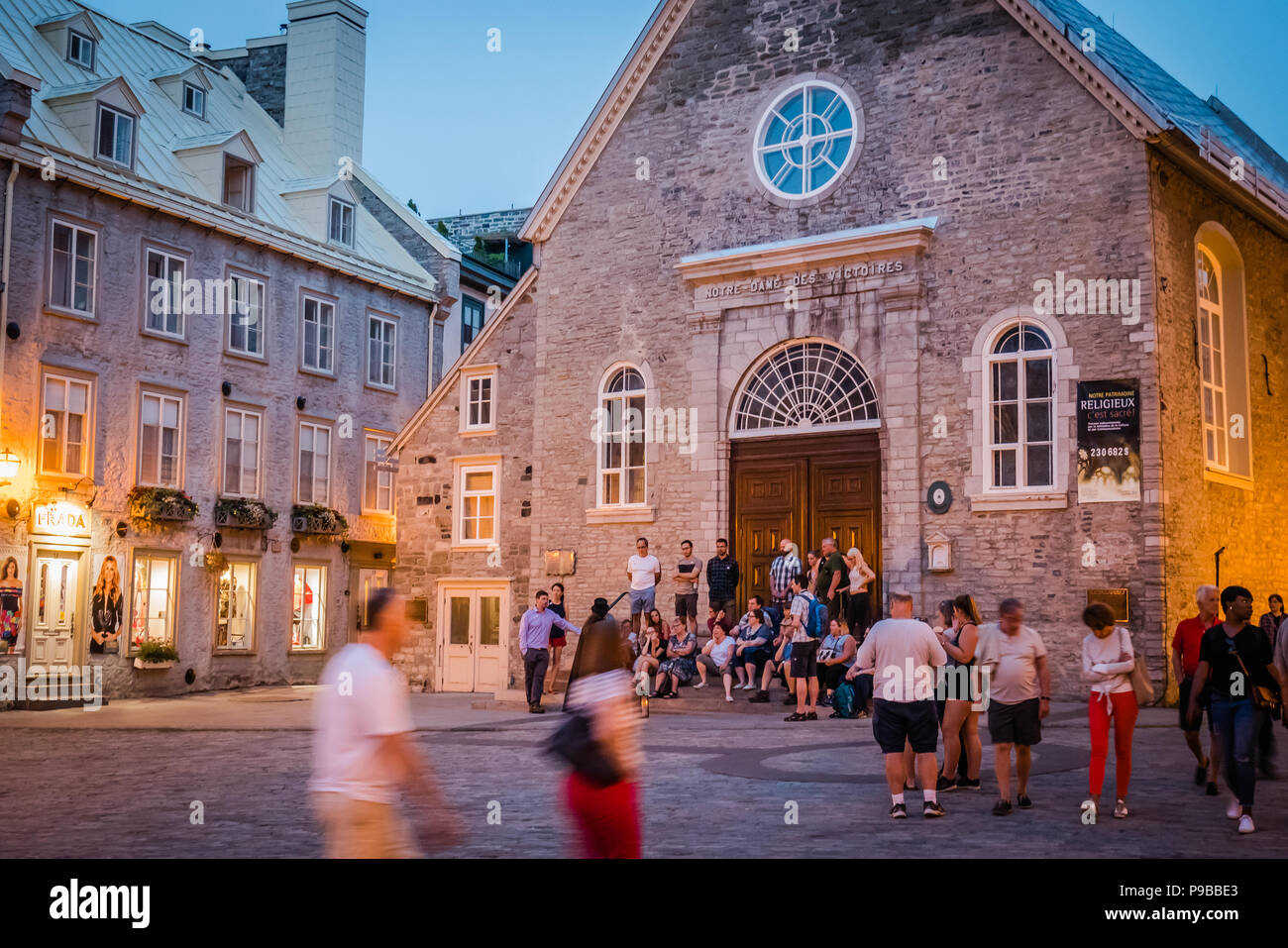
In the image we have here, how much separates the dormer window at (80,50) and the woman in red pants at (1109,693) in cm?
2434

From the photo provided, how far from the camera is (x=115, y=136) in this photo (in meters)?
26.1

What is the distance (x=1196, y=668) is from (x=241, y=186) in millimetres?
23901

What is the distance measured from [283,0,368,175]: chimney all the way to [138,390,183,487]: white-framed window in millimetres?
8769

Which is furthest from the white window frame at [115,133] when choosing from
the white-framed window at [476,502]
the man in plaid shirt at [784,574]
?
the man in plaid shirt at [784,574]

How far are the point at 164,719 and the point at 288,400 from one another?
10.6m

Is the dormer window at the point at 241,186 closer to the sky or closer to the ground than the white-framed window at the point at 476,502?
closer to the sky

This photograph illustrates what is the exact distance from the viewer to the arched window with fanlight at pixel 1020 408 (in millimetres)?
20281

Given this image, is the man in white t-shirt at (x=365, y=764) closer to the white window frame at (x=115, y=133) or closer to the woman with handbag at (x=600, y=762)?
the woman with handbag at (x=600, y=762)

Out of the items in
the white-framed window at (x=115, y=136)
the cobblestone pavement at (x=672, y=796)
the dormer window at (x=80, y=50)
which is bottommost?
the cobblestone pavement at (x=672, y=796)

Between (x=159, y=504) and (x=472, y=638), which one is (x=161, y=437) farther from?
(x=472, y=638)

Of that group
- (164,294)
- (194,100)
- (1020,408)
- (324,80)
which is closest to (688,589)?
(1020,408)

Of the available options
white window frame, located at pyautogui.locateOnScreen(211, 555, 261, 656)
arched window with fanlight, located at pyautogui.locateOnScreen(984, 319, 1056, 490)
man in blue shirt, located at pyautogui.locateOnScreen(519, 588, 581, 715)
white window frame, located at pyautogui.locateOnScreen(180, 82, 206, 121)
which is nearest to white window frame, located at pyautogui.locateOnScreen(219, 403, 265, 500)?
white window frame, located at pyautogui.locateOnScreen(211, 555, 261, 656)
